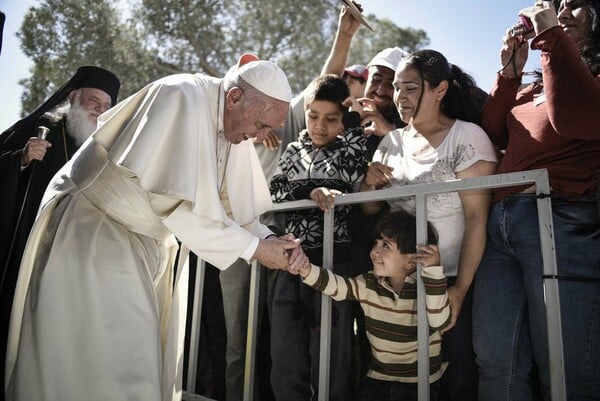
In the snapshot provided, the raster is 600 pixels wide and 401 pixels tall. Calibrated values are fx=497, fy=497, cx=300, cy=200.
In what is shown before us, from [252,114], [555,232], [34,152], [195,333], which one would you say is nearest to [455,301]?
[555,232]

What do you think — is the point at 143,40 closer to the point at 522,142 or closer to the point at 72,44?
the point at 72,44

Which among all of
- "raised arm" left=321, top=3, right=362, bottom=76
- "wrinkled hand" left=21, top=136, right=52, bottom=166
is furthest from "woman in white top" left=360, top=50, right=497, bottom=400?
"wrinkled hand" left=21, top=136, right=52, bottom=166

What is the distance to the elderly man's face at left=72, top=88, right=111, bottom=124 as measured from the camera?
466 centimetres

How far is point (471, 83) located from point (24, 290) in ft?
8.68

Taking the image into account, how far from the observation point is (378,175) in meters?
2.75

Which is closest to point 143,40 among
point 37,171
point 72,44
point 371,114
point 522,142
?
point 72,44

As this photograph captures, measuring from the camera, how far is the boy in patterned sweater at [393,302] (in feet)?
7.68

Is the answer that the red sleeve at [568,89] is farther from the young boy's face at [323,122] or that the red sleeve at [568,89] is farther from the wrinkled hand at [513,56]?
the young boy's face at [323,122]

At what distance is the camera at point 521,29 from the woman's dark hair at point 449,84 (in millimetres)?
377

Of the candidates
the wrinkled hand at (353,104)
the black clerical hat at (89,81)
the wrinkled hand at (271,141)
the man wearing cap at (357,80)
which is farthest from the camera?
the black clerical hat at (89,81)

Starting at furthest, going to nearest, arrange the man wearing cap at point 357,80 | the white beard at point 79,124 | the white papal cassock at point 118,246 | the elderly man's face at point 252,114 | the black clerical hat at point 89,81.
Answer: the black clerical hat at point 89,81
the white beard at point 79,124
the man wearing cap at point 357,80
the elderly man's face at point 252,114
the white papal cassock at point 118,246

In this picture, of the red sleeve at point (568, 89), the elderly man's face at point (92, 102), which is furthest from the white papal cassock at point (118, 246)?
the elderly man's face at point (92, 102)

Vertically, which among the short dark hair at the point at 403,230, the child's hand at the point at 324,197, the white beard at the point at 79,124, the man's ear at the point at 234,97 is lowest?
the short dark hair at the point at 403,230

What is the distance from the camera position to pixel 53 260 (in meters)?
2.44
